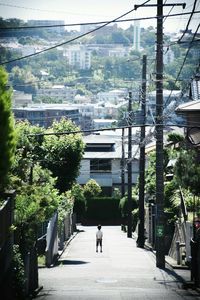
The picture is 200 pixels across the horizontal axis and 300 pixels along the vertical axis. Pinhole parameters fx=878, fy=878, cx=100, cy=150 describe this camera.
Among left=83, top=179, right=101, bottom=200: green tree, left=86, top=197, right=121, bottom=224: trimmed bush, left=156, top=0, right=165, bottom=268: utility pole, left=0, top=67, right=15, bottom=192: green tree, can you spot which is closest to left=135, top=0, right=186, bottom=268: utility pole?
left=156, top=0, right=165, bottom=268: utility pole

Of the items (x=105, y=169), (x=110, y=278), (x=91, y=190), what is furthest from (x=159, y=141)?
(x=105, y=169)

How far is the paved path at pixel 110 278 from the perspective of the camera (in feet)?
94.8

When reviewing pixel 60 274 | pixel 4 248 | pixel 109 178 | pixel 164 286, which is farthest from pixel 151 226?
pixel 109 178

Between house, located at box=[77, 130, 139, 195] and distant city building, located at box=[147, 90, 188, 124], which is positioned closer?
distant city building, located at box=[147, 90, 188, 124]

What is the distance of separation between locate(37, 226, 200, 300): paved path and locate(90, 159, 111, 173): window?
6168 cm

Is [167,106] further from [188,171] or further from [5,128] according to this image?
[5,128]

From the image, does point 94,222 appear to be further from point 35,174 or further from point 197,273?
point 197,273

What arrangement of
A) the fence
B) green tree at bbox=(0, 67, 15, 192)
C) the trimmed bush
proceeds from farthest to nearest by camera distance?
the trimmed bush < the fence < green tree at bbox=(0, 67, 15, 192)

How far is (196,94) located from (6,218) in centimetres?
3615

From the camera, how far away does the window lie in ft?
368

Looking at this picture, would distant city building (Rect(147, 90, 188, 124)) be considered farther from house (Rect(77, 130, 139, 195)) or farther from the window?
the window

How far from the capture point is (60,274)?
118 feet

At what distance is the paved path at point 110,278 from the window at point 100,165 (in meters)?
61.7

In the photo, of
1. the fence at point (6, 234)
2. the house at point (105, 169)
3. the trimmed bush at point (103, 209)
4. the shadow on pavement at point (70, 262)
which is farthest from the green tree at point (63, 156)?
the house at point (105, 169)
